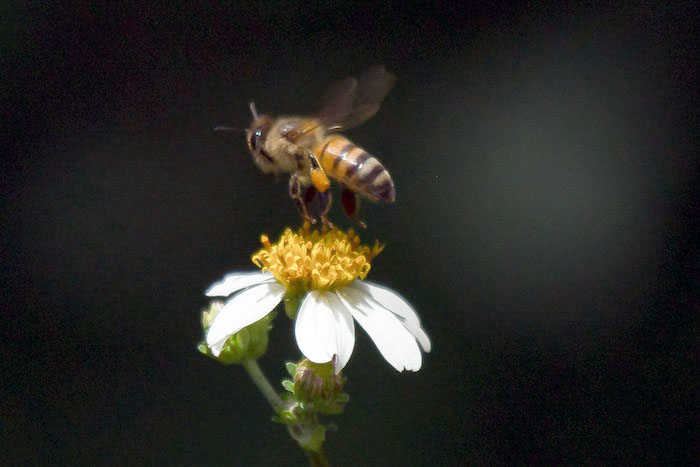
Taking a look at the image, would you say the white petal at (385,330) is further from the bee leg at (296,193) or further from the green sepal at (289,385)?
the bee leg at (296,193)

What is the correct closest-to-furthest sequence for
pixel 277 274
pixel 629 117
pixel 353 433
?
pixel 277 274, pixel 353 433, pixel 629 117

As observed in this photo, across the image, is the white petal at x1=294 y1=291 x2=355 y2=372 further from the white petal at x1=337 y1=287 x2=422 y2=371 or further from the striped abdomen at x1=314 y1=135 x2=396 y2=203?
the striped abdomen at x1=314 y1=135 x2=396 y2=203

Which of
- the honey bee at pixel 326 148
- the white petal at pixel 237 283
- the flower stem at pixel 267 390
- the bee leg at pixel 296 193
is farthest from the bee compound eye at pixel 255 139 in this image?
the flower stem at pixel 267 390

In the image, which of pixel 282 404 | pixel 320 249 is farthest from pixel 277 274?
pixel 282 404

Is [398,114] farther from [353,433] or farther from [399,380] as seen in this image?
[353,433]

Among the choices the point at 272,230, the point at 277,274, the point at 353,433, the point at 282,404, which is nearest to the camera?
the point at 282,404

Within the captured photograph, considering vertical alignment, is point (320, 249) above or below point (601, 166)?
above

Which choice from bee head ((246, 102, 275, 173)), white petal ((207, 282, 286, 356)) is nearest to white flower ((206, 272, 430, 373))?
white petal ((207, 282, 286, 356))
